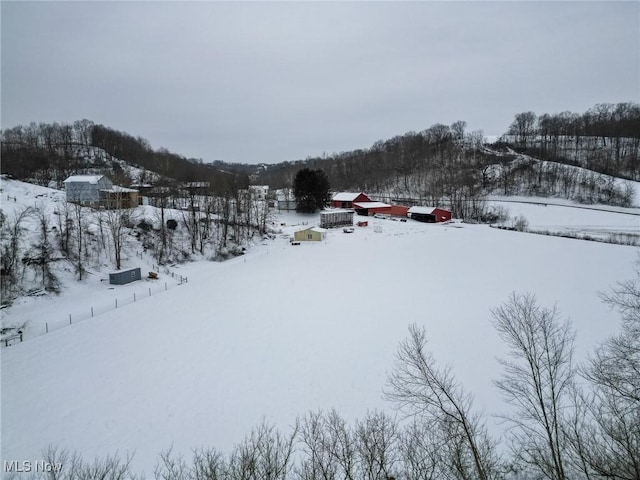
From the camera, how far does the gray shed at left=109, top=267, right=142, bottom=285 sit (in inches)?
913

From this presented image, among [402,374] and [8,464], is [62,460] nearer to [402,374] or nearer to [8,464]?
[8,464]

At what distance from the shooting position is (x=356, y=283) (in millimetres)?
23500

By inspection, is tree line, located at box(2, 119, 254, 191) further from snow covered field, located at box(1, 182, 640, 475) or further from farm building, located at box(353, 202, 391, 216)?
snow covered field, located at box(1, 182, 640, 475)

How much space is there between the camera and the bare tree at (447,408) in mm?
7105

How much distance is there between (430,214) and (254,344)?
40447 mm

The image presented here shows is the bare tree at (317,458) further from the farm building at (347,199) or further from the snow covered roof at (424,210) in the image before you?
the farm building at (347,199)

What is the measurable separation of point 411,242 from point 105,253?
29.7 metres

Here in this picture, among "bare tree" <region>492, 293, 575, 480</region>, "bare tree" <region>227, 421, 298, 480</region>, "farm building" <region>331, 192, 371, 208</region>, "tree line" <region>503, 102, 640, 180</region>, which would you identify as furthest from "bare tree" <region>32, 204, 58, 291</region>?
"tree line" <region>503, 102, 640, 180</region>

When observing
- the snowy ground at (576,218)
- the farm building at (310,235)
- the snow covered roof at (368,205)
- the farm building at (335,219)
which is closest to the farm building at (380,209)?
the snow covered roof at (368,205)

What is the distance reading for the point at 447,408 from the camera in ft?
36.4

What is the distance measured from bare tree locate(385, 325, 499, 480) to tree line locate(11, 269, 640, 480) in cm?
6

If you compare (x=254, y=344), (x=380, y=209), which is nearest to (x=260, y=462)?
(x=254, y=344)

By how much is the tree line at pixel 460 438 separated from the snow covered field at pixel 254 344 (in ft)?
2.44

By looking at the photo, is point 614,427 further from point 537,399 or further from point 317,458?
point 317,458
